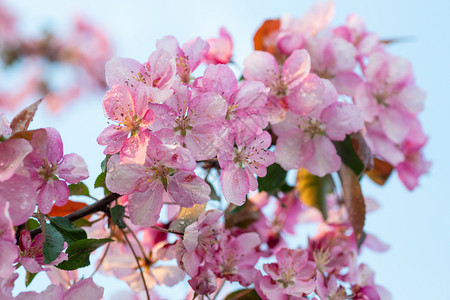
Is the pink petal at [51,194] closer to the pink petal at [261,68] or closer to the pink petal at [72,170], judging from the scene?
the pink petal at [72,170]

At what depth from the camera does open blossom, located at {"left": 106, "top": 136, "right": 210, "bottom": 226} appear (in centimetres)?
63

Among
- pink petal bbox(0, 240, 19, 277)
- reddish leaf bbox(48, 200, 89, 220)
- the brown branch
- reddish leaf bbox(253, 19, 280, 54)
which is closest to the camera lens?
pink petal bbox(0, 240, 19, 277)

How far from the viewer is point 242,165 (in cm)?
72

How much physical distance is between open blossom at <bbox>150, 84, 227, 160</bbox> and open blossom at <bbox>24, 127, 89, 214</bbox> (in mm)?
129

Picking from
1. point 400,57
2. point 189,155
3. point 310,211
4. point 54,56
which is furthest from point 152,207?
point 54,56

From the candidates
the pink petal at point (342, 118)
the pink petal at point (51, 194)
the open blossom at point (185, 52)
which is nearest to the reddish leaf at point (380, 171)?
the pink petal at point (342, 118)

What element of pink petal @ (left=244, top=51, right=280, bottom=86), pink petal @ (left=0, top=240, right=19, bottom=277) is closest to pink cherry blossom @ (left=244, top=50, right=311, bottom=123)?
pink petal @ (left=244, top=51, right=280, bottom=86)

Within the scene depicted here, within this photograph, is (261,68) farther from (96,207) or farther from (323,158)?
(96,207)

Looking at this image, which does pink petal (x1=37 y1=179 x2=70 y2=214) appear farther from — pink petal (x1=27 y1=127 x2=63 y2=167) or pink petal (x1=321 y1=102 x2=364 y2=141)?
pink petal (x1=321 y1=102 x2=364 y2=141)

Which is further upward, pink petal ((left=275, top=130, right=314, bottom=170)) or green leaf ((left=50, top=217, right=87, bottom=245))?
green leaf ((left=50, top=217, right=87, bottom=245))

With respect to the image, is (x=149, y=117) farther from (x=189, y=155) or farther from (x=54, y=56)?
(x=54, y=56)

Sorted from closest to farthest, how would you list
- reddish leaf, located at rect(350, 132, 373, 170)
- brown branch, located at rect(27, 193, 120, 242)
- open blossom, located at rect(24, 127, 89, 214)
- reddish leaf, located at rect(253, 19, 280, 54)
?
open blossom, located at rect(24, 127, 89, 214)
brown branch, located at rect(27, 193, 120, 242)
reddish leaf, located at rect(350, 132, 373, 170)
reddish leaf, located at rect(253, 19, 280, 54)

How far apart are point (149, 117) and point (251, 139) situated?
0.52 feet

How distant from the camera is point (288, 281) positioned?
0.79 metres
